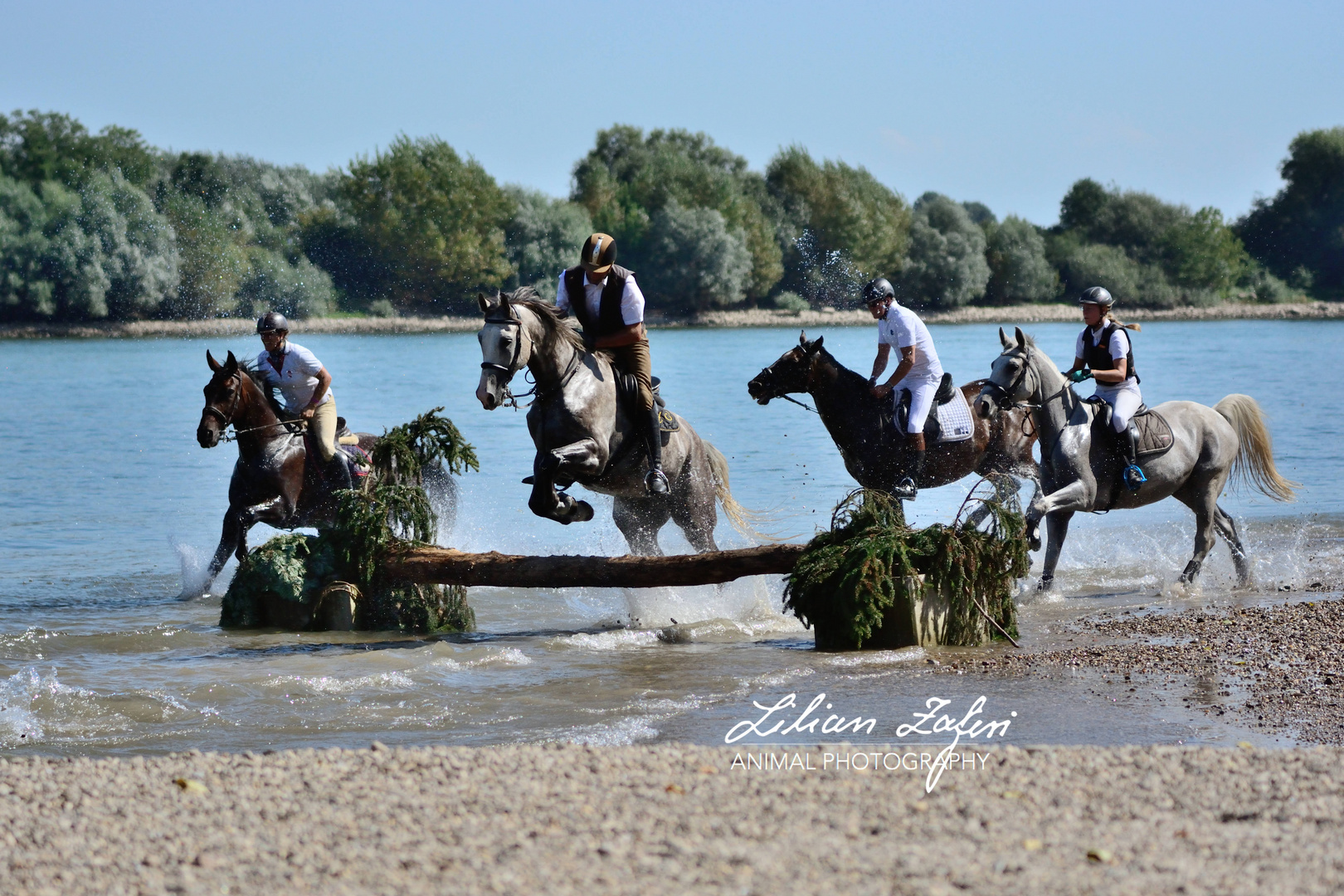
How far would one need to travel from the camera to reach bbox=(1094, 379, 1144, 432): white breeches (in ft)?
41.8

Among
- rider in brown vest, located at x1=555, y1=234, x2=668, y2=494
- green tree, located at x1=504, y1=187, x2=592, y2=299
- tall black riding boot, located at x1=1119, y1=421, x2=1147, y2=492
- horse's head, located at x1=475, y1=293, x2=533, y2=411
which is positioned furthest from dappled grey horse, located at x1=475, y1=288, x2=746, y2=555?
green tree, located at x1=504, y1=187, x2=592, y2=299

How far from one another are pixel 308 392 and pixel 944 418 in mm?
5954

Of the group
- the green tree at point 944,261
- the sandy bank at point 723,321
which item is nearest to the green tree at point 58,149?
the sandy bank at point 723,321

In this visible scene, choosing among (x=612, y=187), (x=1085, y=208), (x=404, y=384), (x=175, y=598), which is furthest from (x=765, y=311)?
(x=175, y=598)

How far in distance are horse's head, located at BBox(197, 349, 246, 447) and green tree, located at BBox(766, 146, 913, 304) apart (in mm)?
86178

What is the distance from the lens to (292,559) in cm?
1171

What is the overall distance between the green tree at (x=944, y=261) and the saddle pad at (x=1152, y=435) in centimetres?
8734

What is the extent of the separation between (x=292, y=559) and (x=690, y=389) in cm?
3568

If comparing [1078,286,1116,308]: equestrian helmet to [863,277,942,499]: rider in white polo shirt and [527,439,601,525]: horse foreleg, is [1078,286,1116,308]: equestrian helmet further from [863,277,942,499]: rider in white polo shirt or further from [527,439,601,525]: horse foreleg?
[527,439,601,525]: horse foreleg

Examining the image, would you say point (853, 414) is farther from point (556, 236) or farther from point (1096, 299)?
point (556, 236)

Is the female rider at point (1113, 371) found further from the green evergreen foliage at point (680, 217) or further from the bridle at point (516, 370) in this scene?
the green evergreen foliage at point (680, 217)

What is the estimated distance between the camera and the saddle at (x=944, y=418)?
12594mm

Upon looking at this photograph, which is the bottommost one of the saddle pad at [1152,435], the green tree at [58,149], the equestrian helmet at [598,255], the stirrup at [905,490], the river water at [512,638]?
the river water at [512,638]

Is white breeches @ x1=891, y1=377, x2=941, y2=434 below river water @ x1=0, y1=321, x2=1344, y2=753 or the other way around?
the other way around
